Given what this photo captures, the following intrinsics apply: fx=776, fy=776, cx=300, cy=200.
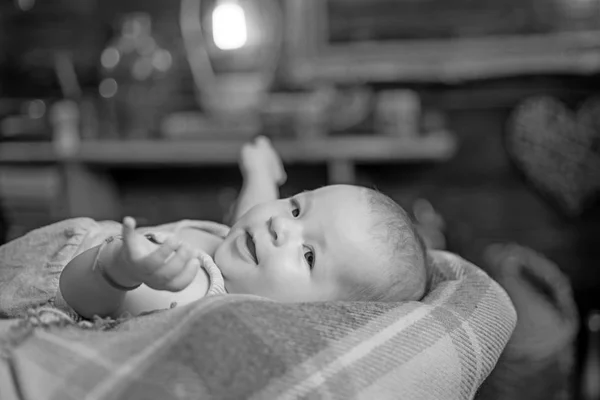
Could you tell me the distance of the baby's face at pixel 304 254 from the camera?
97 cm

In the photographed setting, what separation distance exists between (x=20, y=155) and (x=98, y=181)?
26 cm

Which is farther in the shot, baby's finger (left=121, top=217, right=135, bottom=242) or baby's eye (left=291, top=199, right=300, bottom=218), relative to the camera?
baby's eye (left=291, top=199, right=300, bottom=218)

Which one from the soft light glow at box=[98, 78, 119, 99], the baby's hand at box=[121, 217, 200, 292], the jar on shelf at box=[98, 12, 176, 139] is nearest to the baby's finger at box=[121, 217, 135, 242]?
the baby's hand at box=[121, 217, 200, 292]

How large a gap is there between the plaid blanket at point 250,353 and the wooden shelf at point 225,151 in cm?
146

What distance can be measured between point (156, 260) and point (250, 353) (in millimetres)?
130

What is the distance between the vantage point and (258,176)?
134 centimetres

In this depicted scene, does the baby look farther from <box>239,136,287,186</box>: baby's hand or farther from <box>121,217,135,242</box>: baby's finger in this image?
<box>239,136,287,186</box>: baby's hand

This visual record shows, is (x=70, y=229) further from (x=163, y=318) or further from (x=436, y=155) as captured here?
(x=436, y=155)

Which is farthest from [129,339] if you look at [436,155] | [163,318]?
[436,155]

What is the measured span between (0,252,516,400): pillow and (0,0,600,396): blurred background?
1496 millimetres

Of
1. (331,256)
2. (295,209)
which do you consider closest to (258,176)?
(295,209)

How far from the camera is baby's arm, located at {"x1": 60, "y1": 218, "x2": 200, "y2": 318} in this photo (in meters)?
0.74

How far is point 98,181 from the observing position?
2.63 metres

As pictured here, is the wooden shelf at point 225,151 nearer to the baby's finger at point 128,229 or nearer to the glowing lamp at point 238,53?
the glowing lamp at point 238,53
